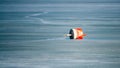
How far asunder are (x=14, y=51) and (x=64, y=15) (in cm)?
1339

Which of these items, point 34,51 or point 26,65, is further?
point 34,51

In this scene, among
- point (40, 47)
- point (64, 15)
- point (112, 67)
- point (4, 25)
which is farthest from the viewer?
point (64, 15)

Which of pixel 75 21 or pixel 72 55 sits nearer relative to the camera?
pixel 72 55

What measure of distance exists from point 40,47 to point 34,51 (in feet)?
2.89

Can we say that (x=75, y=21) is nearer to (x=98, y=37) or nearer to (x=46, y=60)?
(x=98, y=37)

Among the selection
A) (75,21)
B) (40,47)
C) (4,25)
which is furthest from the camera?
(75,21)

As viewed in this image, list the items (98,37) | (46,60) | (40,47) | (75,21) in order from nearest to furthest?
1. (46,60)
2. (40,47)
3. (98,37)
4. (75,21)

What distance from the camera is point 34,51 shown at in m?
17.9

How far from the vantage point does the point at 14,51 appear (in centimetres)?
1798

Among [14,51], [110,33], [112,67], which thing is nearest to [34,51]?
[14,51]

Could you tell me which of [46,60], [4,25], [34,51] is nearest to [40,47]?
[34,51]

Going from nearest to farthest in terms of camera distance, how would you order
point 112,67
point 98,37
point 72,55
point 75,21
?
point 112,67
point 72,55
point 98,37
point 75,21

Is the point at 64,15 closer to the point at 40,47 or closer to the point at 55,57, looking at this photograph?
the point at 40,47

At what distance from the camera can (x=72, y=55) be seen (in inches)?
683
